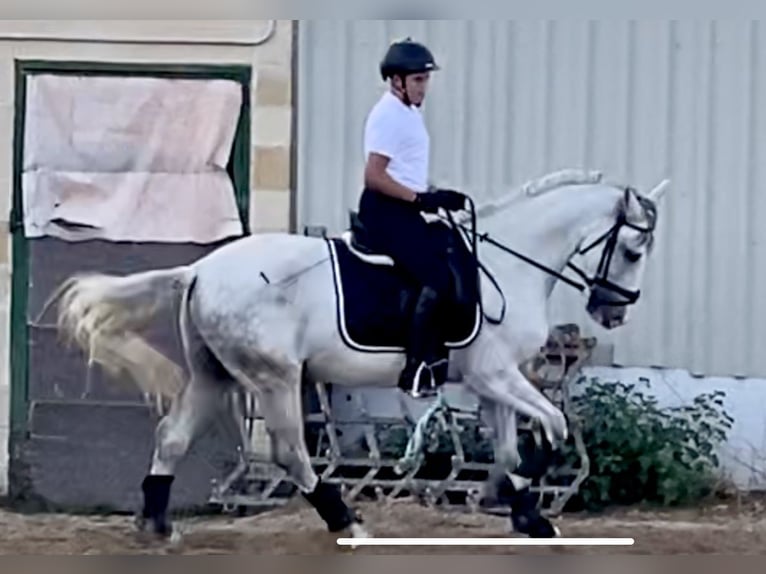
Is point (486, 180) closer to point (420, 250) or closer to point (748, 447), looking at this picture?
point (420, 250)

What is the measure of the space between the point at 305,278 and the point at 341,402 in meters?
0.39

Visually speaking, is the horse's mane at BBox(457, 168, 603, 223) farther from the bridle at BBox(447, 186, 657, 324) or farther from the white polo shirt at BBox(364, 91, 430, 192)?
the white polo shirt at BBox(364, 91, 430, 192)

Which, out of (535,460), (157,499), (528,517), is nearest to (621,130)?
(535,460)

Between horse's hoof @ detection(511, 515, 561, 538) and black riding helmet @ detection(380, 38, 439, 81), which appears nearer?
black riding helmet @ detection(380, 38, 439, 81)

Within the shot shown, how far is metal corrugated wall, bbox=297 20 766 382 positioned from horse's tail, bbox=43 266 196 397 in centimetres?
48

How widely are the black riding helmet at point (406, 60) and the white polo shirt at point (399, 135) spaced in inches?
2.9

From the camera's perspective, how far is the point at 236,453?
708cm

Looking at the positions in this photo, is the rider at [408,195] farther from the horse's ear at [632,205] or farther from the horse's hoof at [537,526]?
the horse's hoof at [537,526]

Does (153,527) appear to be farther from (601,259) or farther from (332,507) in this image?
(601,259)

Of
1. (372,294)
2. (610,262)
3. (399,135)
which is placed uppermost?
(399,135)

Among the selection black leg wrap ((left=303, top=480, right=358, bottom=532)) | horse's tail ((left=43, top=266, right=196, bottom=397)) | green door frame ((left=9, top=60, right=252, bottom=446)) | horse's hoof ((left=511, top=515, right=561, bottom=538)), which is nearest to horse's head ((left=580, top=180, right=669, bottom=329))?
horse's hoof ((left=511, top=515, right=561, bottom=538))

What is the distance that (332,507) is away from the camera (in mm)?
7035

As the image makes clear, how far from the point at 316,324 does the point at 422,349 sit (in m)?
0.32

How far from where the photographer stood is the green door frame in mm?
6996
